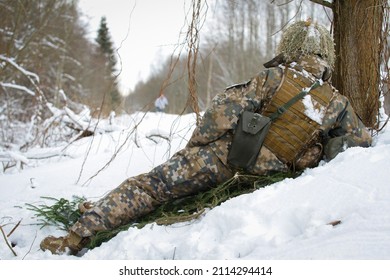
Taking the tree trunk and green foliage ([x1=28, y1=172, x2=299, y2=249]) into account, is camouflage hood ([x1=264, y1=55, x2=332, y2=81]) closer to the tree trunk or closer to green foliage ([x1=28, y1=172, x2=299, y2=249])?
the tree trunk

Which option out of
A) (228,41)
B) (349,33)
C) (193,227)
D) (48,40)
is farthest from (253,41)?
(193,227)

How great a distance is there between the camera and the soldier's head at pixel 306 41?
97.1 inches

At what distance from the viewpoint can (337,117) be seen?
2.35 m

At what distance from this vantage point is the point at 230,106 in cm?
231

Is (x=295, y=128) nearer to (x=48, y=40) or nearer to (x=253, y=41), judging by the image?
(x=48, y=40)

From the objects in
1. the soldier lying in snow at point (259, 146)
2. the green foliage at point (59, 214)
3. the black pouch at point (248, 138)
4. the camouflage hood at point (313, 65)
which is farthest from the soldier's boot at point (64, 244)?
the camouflage hood at point (313, 65)

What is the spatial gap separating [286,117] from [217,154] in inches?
20.8

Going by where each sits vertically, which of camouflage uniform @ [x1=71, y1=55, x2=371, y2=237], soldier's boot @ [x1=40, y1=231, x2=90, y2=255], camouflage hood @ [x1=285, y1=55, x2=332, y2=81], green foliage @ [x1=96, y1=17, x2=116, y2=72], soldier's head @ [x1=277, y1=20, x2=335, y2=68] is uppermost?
green foliage @ [x1=96, y1=17, x2=116, y2=72]

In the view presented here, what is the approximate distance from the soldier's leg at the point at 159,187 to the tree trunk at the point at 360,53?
132cm

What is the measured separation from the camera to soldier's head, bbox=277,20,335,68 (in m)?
2.47

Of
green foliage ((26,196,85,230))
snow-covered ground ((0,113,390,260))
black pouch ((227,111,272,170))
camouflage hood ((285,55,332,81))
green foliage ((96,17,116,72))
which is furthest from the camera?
green foliage ((96,17,116,72))

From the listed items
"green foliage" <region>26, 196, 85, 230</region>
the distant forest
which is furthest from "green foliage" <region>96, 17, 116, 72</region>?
"green foliage" <region>26, 196, 85, 230</region>

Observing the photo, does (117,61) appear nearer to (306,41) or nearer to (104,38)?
(306,41)
